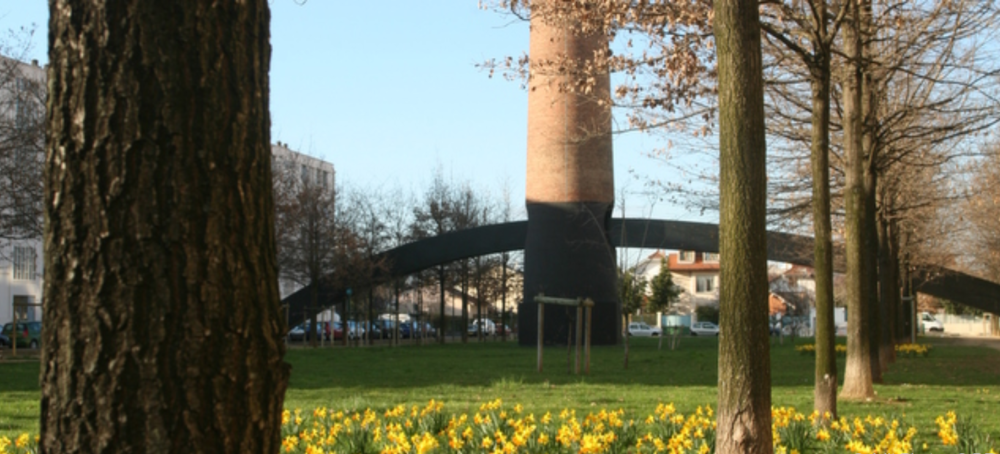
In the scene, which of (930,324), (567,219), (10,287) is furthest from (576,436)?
(930,324)

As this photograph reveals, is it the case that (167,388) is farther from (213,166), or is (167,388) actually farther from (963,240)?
(963,240)

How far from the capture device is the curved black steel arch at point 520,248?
139 feet

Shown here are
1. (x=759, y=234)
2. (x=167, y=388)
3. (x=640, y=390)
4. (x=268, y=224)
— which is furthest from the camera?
(x=640, y=390)

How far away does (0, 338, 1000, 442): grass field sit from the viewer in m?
12.3

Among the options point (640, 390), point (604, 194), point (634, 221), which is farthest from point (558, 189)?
point (640, 390)

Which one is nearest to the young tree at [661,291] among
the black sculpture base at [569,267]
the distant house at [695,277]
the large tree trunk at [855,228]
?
the distant house at [695,277]

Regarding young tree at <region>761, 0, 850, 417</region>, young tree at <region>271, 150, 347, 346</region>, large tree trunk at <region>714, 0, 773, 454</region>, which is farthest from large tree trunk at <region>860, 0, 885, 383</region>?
young tree at <region>271, 150, 347, 346</region>

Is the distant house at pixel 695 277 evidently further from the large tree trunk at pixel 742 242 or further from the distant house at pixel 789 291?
the large tree trunk at pixel 742 242

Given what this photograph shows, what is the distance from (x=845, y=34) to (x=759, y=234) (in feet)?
26.5

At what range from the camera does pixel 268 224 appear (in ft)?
9.87

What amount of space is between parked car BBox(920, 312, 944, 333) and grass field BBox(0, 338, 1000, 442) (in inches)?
2278

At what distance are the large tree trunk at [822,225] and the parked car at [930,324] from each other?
7097 centimetres

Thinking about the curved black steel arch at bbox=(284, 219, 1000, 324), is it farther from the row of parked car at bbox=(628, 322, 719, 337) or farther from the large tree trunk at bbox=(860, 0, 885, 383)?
the row of parked car at bbox=(628, 322, 719, 337)

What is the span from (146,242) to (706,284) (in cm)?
10614
